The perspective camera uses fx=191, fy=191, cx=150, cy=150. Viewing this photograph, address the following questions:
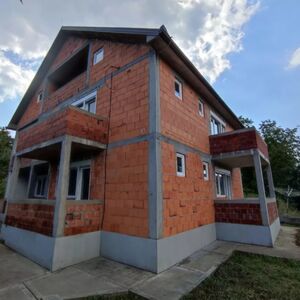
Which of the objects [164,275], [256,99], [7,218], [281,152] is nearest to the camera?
[164,275]

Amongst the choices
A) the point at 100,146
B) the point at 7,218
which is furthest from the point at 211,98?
the point at 7,218

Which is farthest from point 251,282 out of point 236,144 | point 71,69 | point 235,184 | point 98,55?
point 71,69

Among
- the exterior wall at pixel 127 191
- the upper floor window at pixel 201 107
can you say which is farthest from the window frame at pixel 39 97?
the upper floor window at pixel 201 107

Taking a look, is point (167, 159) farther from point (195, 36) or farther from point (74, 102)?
point (195, 36)

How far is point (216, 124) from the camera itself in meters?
11.5

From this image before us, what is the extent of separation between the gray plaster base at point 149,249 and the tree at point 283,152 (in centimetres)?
2451

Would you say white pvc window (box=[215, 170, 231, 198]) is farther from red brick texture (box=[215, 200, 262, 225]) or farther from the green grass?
the green grass

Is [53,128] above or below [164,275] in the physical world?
above

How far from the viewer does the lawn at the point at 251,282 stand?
3.65 m

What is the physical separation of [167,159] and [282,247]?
17.9ft

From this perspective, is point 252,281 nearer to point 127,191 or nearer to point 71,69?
point 127,191

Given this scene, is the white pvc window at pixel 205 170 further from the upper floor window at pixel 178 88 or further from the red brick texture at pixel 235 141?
the upper floor window at pixel 178 88

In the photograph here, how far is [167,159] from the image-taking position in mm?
5984

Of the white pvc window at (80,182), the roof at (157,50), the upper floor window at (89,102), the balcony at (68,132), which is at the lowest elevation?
the white pvc window at (80,182)
